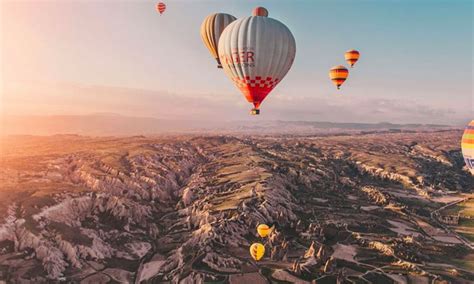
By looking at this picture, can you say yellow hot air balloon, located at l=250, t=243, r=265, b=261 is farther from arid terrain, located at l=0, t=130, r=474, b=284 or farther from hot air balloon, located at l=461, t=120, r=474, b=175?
hot air balloon, located at l=461, t=120, r=474, b=175

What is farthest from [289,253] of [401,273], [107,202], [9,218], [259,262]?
[9,218]

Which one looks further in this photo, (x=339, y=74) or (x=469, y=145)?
(x=339, y=74)

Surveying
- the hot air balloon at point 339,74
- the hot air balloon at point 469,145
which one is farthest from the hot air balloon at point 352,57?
the hot air balloon at point 469,145

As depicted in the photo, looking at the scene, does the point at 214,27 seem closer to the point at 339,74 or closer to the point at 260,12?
the point at 260,12

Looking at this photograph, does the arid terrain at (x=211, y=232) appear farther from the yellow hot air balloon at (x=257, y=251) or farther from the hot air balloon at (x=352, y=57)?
the hot air balloon at (x=352, y=57)

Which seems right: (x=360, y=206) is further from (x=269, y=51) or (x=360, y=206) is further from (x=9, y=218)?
(x=9, y=218)

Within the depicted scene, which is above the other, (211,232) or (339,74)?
(339,74)

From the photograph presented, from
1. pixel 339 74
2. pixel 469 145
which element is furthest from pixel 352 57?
pixel 469 145
